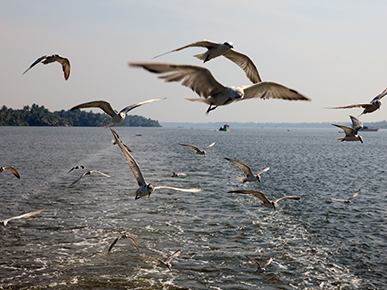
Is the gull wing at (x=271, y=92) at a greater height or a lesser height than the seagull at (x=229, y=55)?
lesser

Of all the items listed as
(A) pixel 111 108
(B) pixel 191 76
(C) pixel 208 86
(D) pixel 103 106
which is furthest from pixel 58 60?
(B) pixel 191 76

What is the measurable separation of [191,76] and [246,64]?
4.64m

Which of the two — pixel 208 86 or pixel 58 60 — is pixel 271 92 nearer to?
pixel 208 86

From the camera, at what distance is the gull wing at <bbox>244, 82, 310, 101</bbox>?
8909 mm

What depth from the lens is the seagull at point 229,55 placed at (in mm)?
10523

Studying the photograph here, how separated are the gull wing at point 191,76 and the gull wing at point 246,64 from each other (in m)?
3.24

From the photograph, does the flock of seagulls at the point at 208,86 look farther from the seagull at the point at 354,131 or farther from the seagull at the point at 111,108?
the seagull at the point at 354,131

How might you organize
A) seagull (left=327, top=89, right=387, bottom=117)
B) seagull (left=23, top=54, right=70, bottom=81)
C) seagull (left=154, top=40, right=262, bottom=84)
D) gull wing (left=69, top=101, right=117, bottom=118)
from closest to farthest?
1. seagull (left=154, top=40, right=262, bottom=84)
2. gull wing (left=69, top=101, right=117, bottom=118)
3. seagull (left=327, top=89, right=387, bottom=117)
4. seagull (left=23, top=54, right=70, bottom=81)

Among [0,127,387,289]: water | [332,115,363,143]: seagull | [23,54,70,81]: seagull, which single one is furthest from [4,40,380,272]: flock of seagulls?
[0,127,387,289]: water

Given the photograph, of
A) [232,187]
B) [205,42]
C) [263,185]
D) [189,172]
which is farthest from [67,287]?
[189,172]

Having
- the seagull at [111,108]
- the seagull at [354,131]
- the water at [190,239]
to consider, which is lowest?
the water at [190,239]

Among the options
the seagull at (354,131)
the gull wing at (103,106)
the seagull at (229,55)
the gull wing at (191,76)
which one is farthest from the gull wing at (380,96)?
the gull wing at (103,106)

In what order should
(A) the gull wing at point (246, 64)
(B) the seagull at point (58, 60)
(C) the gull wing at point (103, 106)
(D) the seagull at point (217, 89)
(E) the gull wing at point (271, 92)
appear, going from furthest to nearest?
(B) the seagull at point (58, 60) → (C) the gull wing at point (103, 106) → (A) the gull wing at point (246, 64) → (E) the gull wing at point (271, 92) → (D) the seagull at point (217, 89)

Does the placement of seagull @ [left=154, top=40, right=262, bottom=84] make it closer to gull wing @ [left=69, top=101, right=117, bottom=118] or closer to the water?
gull wing @ [left=69, top=101, right=117, bottom=118]
